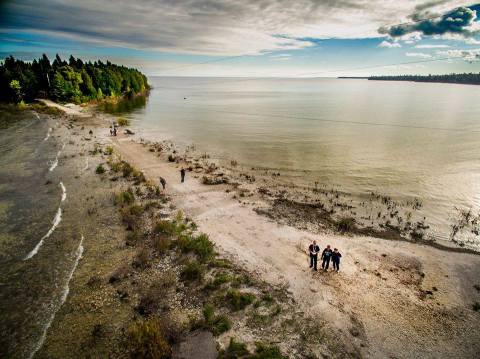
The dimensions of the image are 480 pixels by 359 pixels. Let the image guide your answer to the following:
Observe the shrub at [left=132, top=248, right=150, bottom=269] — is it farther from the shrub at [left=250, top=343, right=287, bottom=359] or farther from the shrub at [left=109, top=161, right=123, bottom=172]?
the shrub at [left=109, top=161, right=123, bottom=172]

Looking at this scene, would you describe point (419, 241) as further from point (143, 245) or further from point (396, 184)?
point (143, 245)

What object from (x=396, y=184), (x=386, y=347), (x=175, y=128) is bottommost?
(x=386, y=347)

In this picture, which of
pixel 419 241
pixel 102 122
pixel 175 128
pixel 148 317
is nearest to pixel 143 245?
pixel 148 317

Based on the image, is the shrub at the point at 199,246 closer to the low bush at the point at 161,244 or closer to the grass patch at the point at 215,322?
the low bush at the point at 161,244

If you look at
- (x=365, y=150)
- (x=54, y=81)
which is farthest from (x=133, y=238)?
(x=54, y=81)

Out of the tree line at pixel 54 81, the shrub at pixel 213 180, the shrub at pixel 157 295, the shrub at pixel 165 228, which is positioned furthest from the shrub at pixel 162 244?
the tree line at pixel 54 81

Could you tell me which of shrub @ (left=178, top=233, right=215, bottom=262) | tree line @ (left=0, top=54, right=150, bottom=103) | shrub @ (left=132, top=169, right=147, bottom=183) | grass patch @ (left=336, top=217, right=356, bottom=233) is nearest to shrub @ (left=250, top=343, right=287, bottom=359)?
shrub @ (left=178, top=233, right=215, bottom=262)
